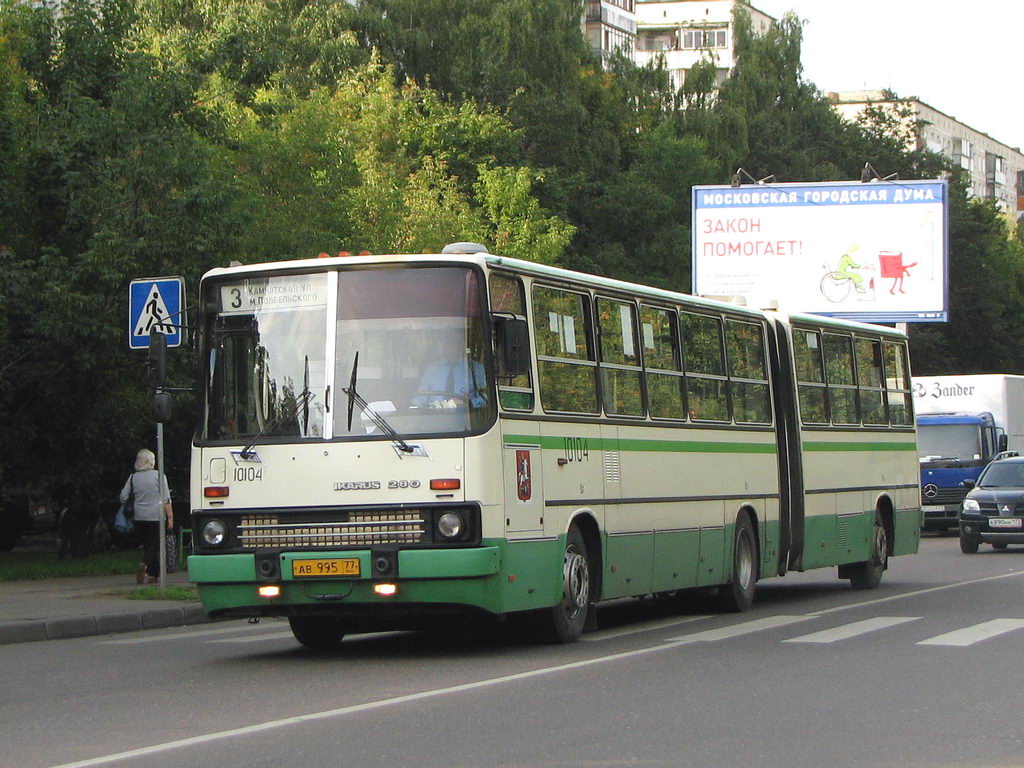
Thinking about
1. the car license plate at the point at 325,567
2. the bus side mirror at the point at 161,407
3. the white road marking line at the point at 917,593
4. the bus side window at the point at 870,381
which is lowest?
the white road marking line at the point at 917,593

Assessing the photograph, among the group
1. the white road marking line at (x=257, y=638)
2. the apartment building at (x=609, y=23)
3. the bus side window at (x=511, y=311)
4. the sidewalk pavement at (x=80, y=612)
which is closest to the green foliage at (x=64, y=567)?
the sidewalk pavement at (x=80, y=612)

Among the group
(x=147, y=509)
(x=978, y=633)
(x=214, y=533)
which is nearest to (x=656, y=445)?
(x=978, y=633)

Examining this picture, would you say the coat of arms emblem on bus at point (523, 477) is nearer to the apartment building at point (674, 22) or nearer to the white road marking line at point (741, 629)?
the white road marking line at point (741, 629)

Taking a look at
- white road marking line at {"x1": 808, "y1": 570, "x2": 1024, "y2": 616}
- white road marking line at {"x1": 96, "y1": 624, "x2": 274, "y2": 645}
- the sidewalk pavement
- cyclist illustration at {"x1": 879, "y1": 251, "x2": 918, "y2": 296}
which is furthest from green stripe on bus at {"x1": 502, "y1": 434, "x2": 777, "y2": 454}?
cyclist illustration at {"x1": 879, "y1": 251, "x2": 918, "y2": 296}

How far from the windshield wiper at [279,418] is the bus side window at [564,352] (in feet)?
6.05

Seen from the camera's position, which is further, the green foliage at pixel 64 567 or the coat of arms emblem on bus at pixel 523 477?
the green foliage at pixel 64 567

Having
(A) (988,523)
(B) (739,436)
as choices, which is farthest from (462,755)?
(A) (988,523)

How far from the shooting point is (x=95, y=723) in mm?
9828

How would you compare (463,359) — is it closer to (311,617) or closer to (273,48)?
(311,617)

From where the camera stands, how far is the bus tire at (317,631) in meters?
14.4

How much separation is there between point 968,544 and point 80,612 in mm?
18785

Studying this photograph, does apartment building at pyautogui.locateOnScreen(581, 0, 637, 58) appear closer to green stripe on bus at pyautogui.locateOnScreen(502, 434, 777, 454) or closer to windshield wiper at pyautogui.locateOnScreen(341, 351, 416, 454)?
green stripe on bus at pyautogui.locateOnScreen(502, 434, 777, 454)

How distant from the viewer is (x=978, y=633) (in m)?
15.1

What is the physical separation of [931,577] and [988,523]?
7.80 metres
